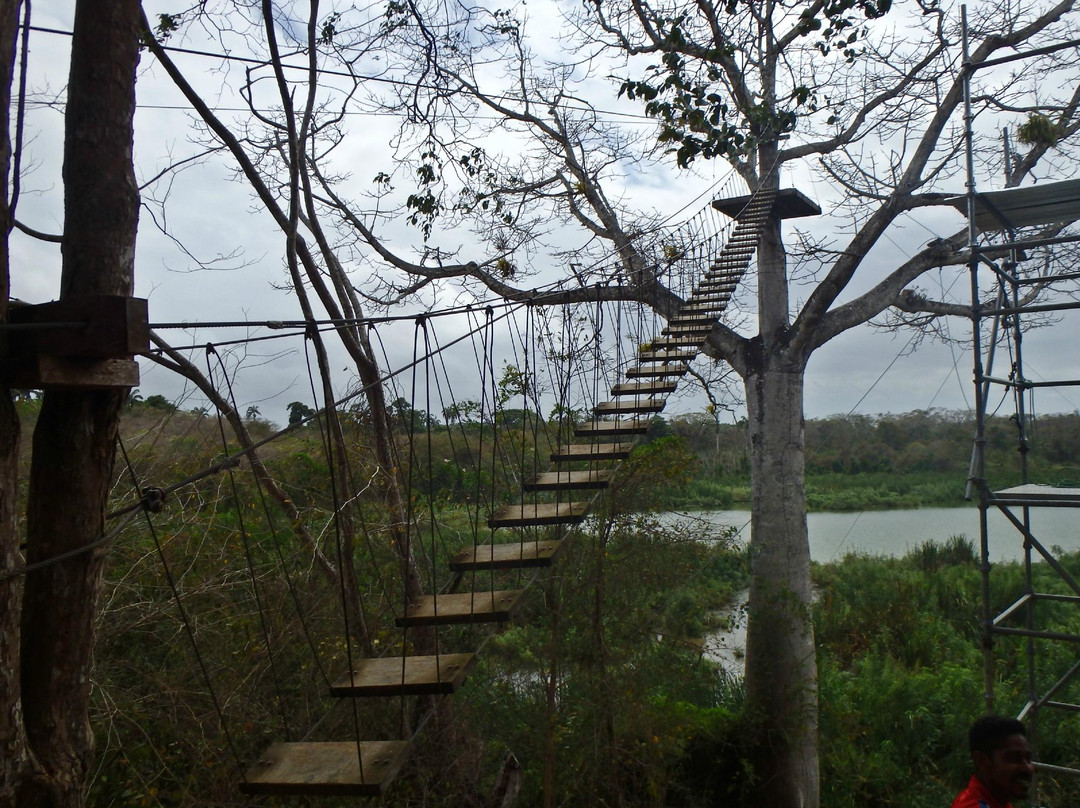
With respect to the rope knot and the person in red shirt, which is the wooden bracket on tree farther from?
the person in red shirt

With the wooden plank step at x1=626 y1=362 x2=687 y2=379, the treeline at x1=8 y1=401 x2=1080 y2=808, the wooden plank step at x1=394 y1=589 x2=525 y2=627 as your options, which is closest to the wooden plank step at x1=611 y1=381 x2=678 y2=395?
the wooden plank step at x1=626 y1=362 x2=687 y2=379

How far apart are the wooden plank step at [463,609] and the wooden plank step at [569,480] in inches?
Answer: 23.1

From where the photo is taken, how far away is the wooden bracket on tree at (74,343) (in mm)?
1737

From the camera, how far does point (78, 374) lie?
177 cm

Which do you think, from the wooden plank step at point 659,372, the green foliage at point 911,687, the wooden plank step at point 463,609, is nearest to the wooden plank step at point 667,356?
the wooden plank step at point 659,372

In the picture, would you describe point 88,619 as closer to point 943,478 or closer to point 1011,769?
point 1011,769

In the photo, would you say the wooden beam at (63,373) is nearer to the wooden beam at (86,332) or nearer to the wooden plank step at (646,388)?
the wooden beam at (86,332)

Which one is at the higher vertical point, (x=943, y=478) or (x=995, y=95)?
(x=995, y=95)

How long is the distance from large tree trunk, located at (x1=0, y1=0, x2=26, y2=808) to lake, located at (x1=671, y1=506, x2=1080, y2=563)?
10310 mm

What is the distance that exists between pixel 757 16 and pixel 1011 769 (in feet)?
17.0

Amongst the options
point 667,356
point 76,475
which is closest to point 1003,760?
point 76,475

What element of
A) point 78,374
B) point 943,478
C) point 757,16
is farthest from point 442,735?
point 943,478

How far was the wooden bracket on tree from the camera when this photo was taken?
5.70 ft

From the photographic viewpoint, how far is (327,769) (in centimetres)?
221
